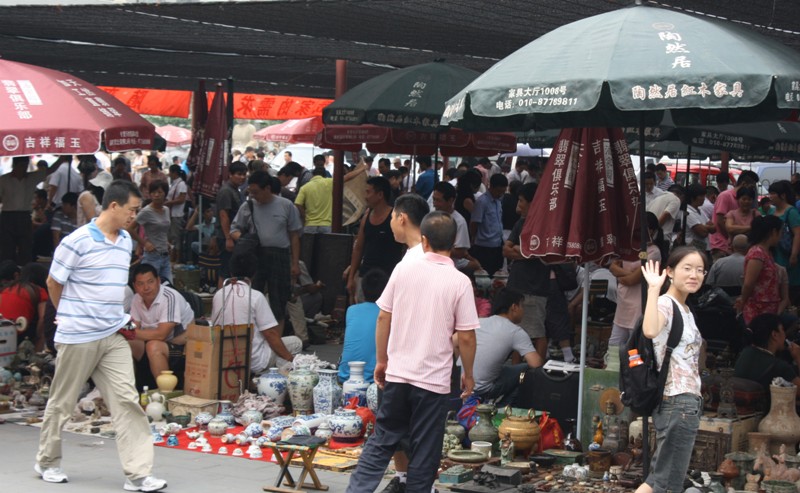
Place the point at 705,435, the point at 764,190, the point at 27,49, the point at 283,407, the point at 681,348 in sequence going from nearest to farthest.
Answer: the point at 681,348 → the point at 705,435 → the point at 283,407 → the point at 27,49 → the point at 764,190

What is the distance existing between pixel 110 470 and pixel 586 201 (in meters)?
3.58

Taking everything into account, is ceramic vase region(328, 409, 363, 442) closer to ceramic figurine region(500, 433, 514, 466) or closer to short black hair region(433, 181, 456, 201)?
ceramic figurine region(500, 433, 514, 466)

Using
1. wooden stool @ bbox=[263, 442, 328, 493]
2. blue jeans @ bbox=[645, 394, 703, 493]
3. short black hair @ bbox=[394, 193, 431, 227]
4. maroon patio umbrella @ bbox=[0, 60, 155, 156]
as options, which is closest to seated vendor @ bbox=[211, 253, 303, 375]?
maroon patio umbrella @ bbox=[0, 60, 155, 156]

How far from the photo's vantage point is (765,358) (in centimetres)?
775

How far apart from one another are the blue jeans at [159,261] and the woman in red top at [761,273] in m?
5.98

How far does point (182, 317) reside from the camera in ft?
29.8

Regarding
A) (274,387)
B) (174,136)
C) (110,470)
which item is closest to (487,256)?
(274,387)

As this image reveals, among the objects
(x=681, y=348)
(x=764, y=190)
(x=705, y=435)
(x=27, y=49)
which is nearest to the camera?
(x=681, y=348)

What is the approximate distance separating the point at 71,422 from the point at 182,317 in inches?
50.5

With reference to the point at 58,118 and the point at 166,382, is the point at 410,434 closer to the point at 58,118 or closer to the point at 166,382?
the point at 166,382

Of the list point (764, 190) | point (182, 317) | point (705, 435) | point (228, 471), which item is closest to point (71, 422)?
point (182, 317)

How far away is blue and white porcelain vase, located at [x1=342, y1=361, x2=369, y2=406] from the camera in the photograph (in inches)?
319

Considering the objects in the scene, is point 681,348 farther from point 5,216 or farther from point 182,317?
point 5,216

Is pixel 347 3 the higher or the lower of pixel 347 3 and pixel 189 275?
the higher
